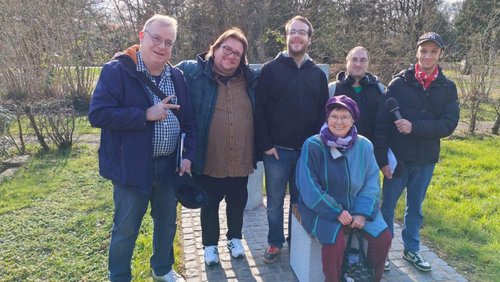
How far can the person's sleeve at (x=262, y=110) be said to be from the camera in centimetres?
350

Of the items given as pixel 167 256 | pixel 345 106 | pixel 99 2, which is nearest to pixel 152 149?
pixel 167 256

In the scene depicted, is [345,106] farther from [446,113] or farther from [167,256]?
[167,256]

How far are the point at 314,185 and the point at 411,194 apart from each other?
1.21 m

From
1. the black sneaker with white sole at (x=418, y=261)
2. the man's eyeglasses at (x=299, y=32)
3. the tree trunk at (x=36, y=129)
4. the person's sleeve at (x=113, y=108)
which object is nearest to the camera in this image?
the person's sleeve at (x=113, y=108)

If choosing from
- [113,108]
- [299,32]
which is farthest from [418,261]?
[113,108]

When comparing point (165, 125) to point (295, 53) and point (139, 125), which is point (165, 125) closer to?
point (139, 125)

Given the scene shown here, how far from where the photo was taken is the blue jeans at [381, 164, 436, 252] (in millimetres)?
3646

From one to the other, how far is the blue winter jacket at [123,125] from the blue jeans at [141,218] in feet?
0.49

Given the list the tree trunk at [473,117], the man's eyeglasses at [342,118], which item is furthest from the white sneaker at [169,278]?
the tree trunk at [473,117]

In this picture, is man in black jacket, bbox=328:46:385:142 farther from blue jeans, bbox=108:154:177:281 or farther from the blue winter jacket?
the blue winter jacket

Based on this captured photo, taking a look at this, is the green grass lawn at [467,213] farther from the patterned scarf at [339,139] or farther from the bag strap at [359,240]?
the patterned scarf at [339,139]

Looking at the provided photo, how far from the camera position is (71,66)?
11.6 meters

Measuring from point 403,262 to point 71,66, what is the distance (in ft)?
35.2

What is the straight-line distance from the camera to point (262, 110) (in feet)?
11.5
